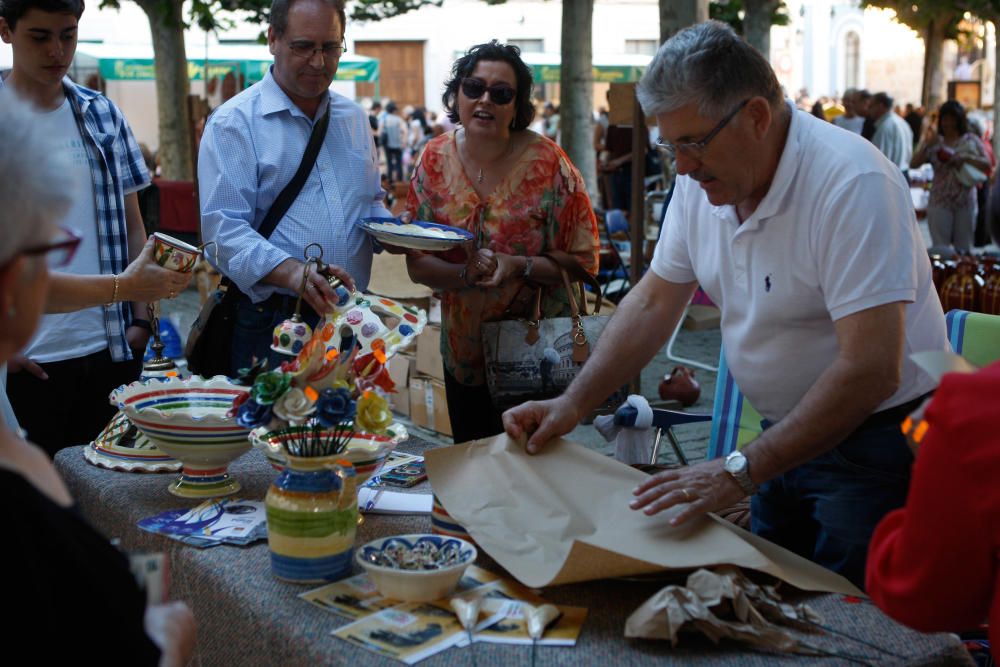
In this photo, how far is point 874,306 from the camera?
1900 millimetres

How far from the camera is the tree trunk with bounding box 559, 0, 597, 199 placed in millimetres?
10523

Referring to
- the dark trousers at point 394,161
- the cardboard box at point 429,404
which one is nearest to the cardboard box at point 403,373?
the cardboard box at point 429,404

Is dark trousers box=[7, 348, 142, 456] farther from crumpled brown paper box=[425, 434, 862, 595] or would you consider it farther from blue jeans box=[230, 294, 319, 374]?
crumpled brown paper box=[425, 434, 862, 595]

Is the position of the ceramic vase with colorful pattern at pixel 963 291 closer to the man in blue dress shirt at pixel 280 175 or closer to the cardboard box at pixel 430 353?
the cardboard box at pixel 430 353

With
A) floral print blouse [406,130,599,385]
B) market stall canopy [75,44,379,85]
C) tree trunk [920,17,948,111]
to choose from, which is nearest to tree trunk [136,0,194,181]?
market stall canopy [75,44,379,85]

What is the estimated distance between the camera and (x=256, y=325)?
301cm

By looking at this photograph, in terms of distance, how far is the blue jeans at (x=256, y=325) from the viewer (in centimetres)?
297

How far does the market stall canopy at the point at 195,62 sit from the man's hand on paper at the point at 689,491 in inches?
580

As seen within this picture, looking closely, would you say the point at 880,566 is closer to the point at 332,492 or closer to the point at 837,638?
the point at 837,638

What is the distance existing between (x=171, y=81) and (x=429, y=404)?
7.68m

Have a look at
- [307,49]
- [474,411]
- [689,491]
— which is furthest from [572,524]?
[307,49]

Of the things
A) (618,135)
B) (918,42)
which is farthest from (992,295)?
(918,42)

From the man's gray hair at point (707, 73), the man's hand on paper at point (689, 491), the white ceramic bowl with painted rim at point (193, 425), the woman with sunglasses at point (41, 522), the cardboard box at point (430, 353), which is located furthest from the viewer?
the cardboard box at point (430, 353)

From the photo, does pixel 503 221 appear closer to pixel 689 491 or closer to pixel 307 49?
pixel 307 49
